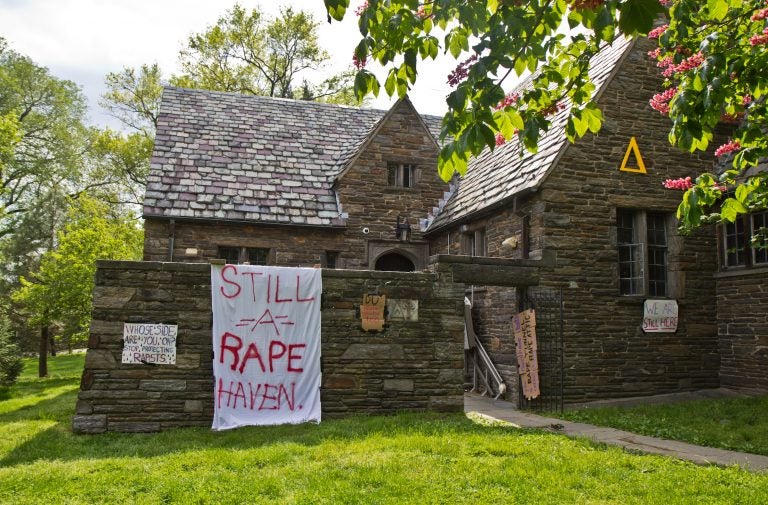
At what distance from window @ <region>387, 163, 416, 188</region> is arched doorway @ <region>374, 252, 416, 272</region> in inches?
81.6

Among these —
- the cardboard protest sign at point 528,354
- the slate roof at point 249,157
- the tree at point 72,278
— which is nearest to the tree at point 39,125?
the tree at point 72,278

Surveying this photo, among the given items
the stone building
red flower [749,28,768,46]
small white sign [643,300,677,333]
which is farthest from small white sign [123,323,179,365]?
small white sign [643,300,677,333]

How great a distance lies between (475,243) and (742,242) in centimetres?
572

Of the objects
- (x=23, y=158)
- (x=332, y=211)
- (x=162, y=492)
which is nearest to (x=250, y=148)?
(x=332, y=211)

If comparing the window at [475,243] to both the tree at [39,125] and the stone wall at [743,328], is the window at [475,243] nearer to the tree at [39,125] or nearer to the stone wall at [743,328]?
the stone wall at [743,328]

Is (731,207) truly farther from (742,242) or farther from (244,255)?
(244,255)

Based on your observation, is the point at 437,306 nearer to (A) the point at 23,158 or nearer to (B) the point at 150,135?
(B) the point at 150,135

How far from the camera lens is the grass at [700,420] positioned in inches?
330

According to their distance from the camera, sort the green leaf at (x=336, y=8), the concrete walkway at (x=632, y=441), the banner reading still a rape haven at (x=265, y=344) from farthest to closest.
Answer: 1. the banner reading still a rape haven at (x=265, y=344)
2. the concrete walkway at (x=632, y=441)
3. the green leaf at (x=336, y=8)

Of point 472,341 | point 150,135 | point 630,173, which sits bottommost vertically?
point 472,341

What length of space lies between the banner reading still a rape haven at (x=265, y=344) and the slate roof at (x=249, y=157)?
19.3ft

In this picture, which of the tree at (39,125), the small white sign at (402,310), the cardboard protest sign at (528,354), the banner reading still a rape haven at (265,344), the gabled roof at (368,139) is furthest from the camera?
the tree at (39,125)

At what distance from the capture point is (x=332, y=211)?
16.3 m

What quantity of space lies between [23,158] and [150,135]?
654 cm
